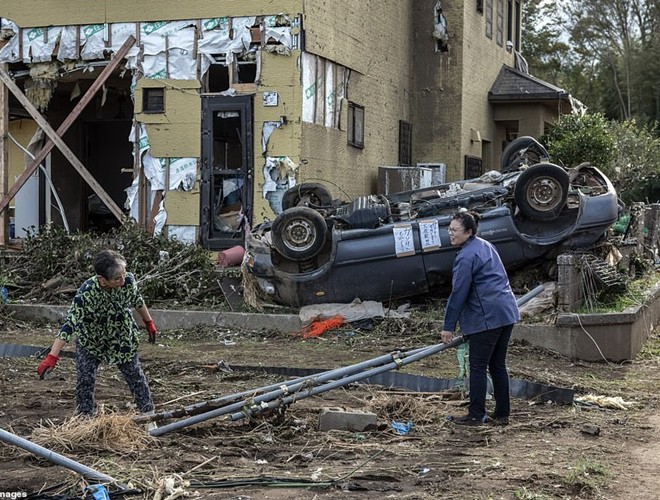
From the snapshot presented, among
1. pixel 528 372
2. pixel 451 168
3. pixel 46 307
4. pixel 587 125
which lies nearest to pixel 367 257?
pixel 528 372

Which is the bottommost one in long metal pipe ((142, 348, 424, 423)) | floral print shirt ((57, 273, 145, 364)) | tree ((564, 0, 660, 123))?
long metal pipe ((142, 348, 424, 423))

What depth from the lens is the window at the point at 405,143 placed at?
2141 cm

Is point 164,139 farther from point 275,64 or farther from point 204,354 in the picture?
point 204,354

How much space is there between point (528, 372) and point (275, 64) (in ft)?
25.6

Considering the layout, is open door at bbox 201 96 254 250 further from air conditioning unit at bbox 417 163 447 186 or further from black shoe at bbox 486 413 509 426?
black shoe at bbox 486 413 509 426

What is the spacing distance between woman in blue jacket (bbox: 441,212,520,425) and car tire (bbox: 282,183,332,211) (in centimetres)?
642

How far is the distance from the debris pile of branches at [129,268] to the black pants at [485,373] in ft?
20.9

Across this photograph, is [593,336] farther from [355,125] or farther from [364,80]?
[364,80]

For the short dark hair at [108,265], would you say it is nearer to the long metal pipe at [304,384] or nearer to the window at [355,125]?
the long metal pipe at [304,384]

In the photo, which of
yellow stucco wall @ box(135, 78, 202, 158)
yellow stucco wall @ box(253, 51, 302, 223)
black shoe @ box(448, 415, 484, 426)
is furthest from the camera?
yellow stucco wall @ box(135, 78, 202, 158)

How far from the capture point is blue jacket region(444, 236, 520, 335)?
7711 mm

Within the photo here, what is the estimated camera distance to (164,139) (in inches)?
635

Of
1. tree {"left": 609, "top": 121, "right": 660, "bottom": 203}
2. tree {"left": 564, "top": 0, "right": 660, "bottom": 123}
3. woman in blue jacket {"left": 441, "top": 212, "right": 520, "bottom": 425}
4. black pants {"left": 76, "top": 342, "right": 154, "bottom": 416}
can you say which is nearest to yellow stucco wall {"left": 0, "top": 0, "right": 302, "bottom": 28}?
woman in blue jacket {"left": 441, "top": 212, "right": 520, "bottom": 425}

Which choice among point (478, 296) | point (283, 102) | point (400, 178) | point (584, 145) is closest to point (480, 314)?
point (478, 296)
